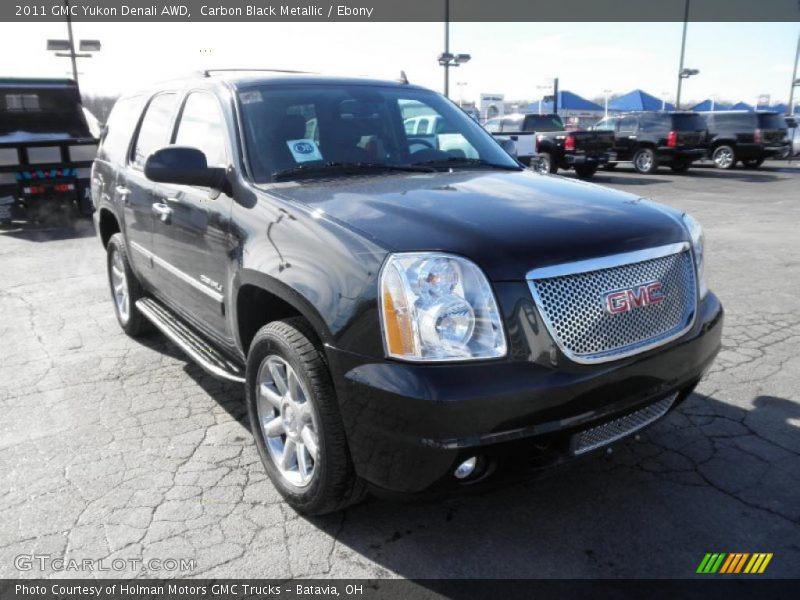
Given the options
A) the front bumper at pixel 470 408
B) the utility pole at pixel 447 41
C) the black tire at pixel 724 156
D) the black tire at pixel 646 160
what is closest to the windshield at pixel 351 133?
the front bumper at pixel 470 408

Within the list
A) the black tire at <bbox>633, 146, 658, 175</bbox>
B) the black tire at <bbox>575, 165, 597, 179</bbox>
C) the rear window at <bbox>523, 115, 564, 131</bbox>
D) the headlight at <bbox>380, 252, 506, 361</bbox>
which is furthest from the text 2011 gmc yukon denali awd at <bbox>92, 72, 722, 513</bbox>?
the black tire at <bbox>633, 146, 658, 175</bbox>

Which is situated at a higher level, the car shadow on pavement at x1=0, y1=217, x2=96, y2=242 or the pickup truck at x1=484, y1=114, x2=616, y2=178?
the pickup truck at x1=484, y1=114, x2=616, y2=178

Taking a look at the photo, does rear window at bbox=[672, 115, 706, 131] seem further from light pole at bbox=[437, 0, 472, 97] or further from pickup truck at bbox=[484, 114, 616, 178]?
light pole at bbox=[437, 0, 472, 97]

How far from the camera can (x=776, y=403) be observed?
395 centimetres

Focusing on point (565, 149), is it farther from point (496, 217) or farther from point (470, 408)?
point (470, 408)

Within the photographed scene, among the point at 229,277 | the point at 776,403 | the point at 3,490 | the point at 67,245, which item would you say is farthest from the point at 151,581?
the point at 67,245

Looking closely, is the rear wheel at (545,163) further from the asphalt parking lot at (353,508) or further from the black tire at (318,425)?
the black tire at (318,425)

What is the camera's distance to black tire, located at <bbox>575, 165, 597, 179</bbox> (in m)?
19.8

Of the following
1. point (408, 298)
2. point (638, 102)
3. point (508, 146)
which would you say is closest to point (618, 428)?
point (408, 298)

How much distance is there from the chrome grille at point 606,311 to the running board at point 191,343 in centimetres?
167

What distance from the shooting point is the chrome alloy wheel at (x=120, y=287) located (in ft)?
17.5

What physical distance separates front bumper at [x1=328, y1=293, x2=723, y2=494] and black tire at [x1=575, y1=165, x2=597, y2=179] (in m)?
18.3

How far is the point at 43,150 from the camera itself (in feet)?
36.8

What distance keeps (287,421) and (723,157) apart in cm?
2361
